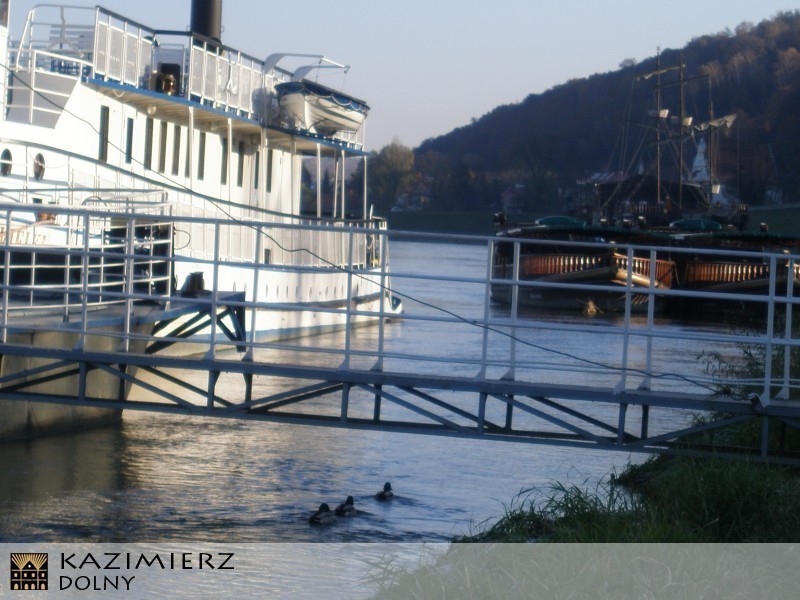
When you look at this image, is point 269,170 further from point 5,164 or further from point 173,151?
point 5,164

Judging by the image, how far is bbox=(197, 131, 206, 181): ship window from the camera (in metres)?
23.9

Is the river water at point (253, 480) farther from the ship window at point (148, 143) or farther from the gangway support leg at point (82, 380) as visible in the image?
the ship window at point (148, 143)

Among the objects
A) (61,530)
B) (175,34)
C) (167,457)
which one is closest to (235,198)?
(175,34)

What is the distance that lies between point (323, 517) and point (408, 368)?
10894 millimetres

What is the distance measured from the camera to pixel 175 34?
2186 cm

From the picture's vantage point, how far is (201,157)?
24062 millimetres

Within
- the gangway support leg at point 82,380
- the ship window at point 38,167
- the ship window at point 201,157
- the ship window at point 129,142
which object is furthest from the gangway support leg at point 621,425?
the ship window at point 201,157

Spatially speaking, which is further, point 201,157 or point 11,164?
point 201,157

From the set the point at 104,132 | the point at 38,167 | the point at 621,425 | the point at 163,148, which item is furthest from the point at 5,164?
the point at 621,425

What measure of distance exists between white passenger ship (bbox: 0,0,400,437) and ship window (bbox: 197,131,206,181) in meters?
0.05

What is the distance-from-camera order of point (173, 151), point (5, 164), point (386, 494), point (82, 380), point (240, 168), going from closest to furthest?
point (82, 380)
point (386, 494)
point (5, 164)
point (173, 151)
point (240, 168)

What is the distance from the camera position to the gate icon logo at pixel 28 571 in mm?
7422

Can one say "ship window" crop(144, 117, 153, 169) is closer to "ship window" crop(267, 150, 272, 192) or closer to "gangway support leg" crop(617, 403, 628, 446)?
"ship window" crop(267, 150, 272, 192)

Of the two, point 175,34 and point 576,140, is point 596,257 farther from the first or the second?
point 576,140
